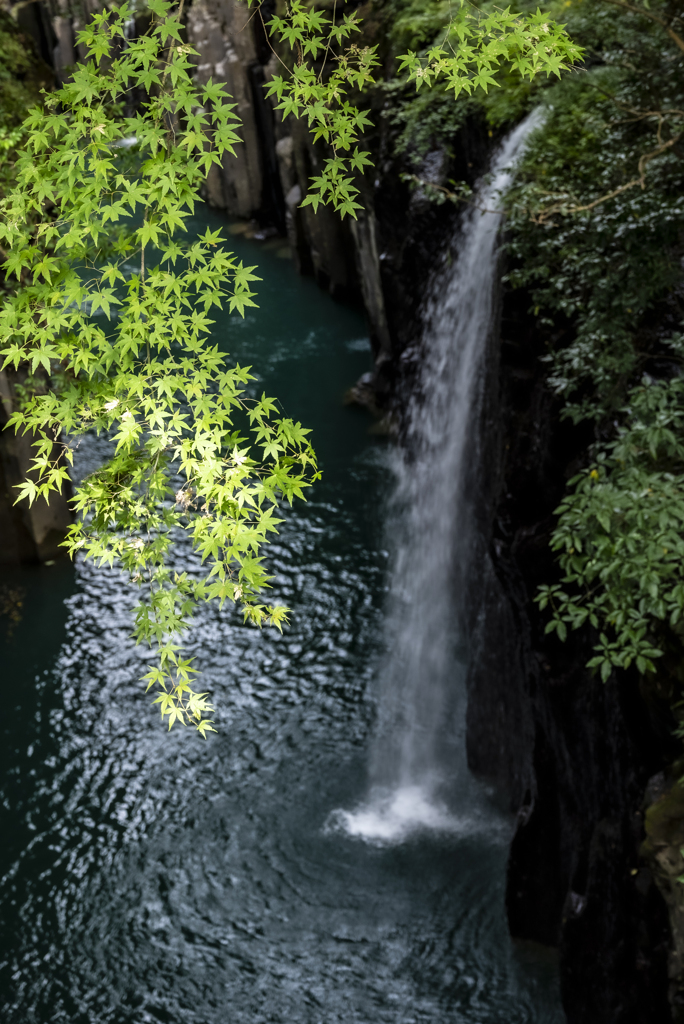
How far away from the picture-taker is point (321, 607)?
13.6m

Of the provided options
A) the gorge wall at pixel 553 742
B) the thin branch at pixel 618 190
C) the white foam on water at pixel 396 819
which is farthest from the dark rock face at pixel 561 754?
the thin branch at pixel 618 190

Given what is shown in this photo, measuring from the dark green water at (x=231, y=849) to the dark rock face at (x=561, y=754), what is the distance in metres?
1.00

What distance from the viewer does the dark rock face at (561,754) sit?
605cm

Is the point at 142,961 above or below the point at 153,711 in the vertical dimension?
below

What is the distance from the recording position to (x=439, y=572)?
42.1ft

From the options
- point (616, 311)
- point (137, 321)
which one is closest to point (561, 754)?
point (616, 311)

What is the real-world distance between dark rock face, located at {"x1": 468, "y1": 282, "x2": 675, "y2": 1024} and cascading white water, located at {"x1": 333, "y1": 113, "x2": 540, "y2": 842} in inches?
48.2

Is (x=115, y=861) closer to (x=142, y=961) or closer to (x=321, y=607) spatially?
(x=142, y=961)

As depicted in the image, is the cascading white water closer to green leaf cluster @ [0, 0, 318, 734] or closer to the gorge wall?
the gorge wall

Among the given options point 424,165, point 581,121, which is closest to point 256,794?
point 581,121

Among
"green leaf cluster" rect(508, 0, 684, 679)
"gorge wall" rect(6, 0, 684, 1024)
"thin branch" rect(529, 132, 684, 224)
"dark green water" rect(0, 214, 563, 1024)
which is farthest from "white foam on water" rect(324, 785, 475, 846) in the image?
"thin branch" rect(529, 132, 684, 224)

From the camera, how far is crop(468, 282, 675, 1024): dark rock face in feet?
19.9

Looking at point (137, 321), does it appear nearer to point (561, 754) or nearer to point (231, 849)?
point (561, 754)

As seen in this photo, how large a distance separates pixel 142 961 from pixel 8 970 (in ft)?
4.76
